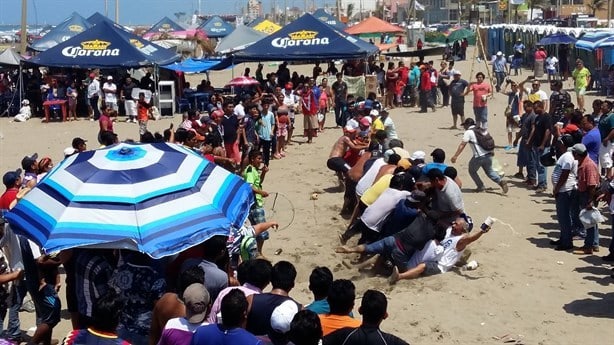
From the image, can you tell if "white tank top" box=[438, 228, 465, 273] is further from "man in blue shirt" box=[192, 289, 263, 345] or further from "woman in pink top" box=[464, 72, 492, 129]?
"woman in pink top" box=[464, 72, 492, 129]

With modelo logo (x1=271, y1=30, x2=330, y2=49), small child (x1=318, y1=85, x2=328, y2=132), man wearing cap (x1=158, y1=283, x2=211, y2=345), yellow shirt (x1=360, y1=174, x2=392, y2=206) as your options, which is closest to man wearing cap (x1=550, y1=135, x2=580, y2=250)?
yellow shirt (x1=360, y1=174, x2=392, y2=206)

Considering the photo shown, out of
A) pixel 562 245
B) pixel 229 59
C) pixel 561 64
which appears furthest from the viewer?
pixel 561 64

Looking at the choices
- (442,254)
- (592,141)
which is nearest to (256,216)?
(442,254)

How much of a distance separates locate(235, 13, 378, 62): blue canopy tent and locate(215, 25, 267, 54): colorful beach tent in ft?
20.7

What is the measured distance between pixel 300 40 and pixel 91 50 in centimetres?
596

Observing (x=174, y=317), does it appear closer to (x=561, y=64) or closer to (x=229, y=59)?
(x=229, y=59)

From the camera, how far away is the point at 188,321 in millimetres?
4656

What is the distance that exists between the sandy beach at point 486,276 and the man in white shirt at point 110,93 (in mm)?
8705

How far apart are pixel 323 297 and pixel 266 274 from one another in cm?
40

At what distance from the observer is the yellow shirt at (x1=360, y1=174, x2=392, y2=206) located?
936cm

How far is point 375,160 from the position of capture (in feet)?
33.7

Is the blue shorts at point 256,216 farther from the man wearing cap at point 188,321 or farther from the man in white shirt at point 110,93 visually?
the man in white shirt at point 110,93

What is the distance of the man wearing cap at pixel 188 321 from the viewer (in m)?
4.60

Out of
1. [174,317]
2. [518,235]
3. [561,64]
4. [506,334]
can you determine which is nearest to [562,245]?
[518,235]
